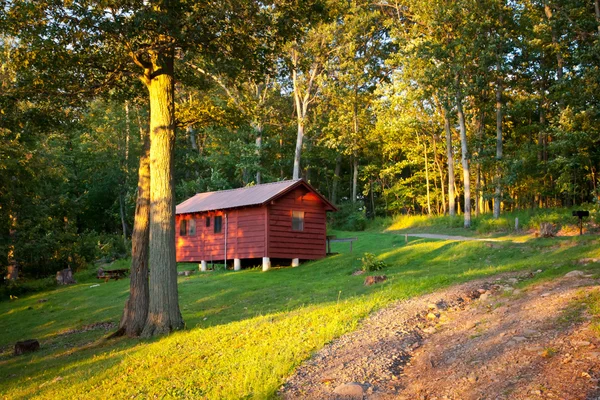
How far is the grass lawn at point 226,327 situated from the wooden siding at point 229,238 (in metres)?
3.96

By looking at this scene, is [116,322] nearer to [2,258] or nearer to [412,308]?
[412,308]

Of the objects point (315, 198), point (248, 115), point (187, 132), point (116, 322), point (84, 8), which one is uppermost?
point (187, 132)

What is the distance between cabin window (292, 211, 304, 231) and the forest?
249 inches

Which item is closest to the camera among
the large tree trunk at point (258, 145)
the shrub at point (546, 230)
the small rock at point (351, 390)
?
the small rock at point (351, 390)

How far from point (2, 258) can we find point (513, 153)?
29.4 meters

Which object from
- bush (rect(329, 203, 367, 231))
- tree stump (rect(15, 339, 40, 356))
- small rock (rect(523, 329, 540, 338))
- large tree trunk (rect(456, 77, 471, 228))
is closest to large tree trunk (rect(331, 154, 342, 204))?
bush (rect(329, 203, 367, 231))

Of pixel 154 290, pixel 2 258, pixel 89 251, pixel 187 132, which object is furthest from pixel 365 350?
pixel 187 132

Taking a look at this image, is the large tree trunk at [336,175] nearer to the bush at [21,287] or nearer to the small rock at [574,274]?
the bush at [21,287]

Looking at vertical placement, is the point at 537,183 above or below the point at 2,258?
above

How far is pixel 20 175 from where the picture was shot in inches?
843

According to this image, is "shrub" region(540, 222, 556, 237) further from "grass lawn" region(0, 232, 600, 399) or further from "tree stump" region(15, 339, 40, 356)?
"tree stump" region(15, 339, 40, 356)

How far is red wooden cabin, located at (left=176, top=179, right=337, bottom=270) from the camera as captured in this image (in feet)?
93.3

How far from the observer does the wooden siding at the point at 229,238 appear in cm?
2858

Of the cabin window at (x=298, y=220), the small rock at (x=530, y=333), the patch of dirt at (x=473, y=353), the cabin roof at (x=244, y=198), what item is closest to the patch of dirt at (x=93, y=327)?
the patch of dirt at (x=473, y=353)
